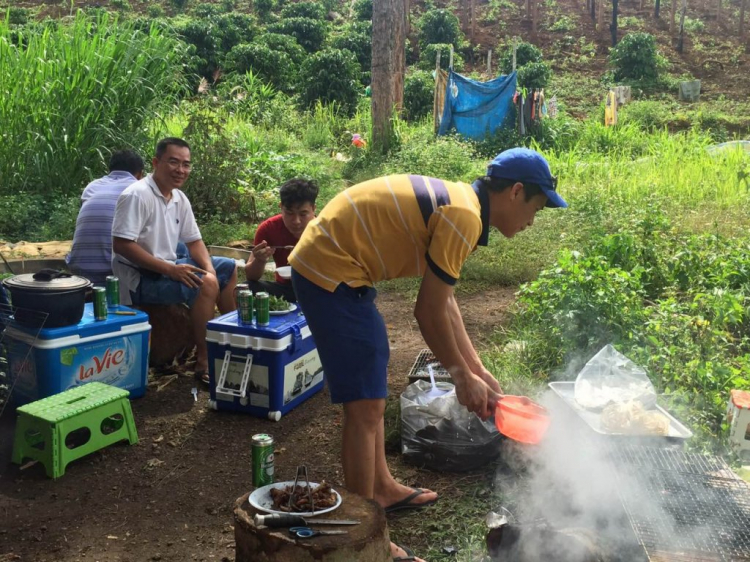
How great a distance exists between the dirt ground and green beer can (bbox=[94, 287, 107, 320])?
2.10ft

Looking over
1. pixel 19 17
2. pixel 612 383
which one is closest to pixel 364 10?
pixel 19 17

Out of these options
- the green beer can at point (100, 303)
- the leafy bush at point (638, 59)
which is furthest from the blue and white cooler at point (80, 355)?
the leafy bush at point (638, 59)

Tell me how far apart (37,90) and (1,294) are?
486 centimetres

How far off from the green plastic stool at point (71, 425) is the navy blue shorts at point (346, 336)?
1641 mm

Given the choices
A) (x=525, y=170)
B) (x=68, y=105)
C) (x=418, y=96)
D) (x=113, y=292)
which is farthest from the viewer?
(x=418, y=96)

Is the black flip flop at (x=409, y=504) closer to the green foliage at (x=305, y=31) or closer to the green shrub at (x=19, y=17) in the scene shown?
the green foliage at (x=305, y=31)

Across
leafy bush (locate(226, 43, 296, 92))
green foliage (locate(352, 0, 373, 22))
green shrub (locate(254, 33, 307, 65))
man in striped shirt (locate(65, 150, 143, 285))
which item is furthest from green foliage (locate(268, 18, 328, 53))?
man in striped shirt (locate(65, 150, 143, 285))

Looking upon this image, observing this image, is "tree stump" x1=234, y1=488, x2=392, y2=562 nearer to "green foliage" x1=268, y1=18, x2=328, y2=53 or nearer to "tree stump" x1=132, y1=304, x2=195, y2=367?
"tree stump" x1=132, y1=304, x2=195, y2=367

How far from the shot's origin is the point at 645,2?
3428 centimetres

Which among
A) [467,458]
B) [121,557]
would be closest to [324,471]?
[467,458]

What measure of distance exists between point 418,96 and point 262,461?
1750 centimetres

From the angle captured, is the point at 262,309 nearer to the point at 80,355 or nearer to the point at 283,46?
the point at 80,355

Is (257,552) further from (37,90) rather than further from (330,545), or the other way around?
(37,90)

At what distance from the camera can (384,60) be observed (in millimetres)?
12188
